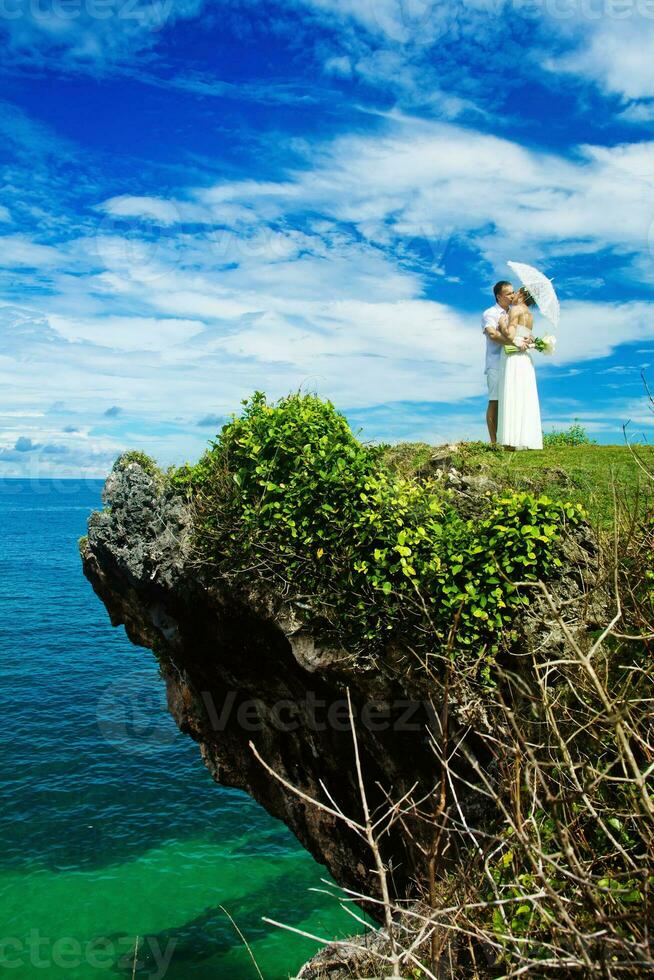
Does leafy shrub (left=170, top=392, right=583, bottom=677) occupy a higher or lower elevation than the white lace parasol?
lower

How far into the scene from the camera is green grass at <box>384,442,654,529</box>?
36.4ft

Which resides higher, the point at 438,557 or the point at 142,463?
the point at 142,463

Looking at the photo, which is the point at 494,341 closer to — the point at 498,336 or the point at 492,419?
the point at 498,336

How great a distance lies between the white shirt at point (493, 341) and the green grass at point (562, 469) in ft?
6.45

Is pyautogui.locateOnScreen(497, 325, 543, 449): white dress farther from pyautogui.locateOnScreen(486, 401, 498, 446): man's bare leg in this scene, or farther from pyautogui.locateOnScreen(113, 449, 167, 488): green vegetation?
pyautogui.locateOnScreen(113, 449, 167, 488): green vegetation

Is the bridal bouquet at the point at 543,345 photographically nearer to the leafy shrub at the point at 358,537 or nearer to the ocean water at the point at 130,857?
the leafy shrub at the point at 358,537

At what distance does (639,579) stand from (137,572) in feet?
28.2

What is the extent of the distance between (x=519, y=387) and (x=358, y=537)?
23.5 feet

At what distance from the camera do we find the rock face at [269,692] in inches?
382

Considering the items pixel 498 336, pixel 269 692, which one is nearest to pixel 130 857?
pixel 269 692

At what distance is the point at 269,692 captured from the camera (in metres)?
11.8

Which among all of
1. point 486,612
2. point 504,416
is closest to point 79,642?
point 504,416

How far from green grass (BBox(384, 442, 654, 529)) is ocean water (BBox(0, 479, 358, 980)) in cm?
702

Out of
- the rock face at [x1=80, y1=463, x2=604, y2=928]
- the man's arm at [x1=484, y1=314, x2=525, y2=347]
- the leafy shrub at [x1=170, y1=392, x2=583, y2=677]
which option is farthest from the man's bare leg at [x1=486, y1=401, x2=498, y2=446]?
the rock face at [x1=80, y1=463, x2=604, y2=928]
